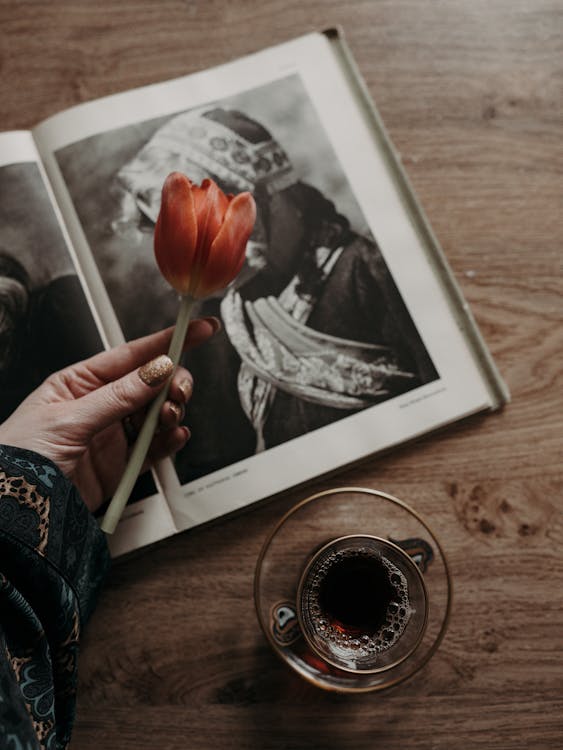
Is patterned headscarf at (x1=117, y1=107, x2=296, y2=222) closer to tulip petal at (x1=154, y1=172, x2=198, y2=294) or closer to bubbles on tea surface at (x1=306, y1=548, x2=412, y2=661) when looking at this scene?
tulip petal at (x1=154, y1=172, x2=198, y2=294)

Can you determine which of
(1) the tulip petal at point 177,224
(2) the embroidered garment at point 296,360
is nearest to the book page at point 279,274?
(2) the embroidered garment at point 296,360

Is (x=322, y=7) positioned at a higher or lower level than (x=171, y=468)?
higher

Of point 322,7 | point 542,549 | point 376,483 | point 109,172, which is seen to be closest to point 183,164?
point 109,172

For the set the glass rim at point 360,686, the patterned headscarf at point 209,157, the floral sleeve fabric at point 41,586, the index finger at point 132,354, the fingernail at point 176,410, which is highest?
the patterned headscarf at point 209,157

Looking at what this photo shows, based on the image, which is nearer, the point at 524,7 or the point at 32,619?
the point at 32,619

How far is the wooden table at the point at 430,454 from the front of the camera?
0.51 meters

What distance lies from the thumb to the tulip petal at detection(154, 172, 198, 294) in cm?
8

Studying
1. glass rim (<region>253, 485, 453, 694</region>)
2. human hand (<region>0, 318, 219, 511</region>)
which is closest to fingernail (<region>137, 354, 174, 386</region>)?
human hand (<region>0, 318, 219, 511</region>)

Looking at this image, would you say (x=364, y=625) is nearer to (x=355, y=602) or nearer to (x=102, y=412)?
(x=355, y=602)

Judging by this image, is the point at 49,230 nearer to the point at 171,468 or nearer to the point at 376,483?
the point at 171,468

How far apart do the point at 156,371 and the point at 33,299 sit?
0.46 feet

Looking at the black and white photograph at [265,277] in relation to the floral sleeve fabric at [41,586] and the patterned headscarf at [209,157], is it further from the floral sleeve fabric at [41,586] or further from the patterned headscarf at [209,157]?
the floral sleeve fabric at [41,586]

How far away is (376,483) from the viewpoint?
539mm

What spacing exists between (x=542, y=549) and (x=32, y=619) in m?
0.38
